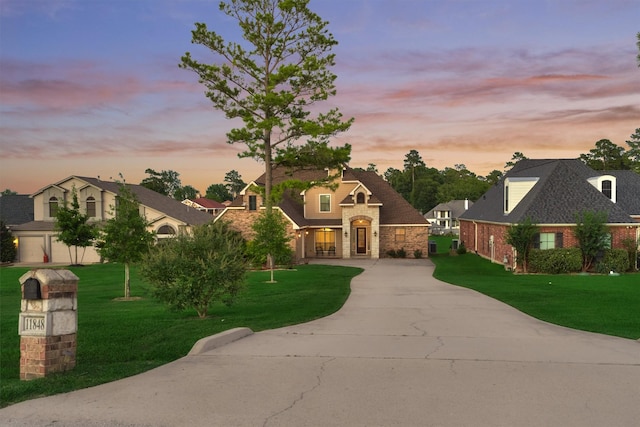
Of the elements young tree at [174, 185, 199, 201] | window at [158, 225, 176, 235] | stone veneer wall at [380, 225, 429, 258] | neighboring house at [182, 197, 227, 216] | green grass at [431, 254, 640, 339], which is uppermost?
young tree at [174, 185, 199, 201]

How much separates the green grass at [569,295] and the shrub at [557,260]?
1.26 meters

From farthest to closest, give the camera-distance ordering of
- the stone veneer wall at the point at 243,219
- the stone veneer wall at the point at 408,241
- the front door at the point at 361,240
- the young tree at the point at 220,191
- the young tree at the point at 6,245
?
the young tree at the point at 220,191 → the front door at the point at 361,240 → the stone veneer wall at the point at 408,241 → the stone veneer wall at the point at 243,219 → the young tree at the point at 6,245

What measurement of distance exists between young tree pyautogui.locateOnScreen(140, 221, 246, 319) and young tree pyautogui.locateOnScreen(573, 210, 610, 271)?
22516 mm

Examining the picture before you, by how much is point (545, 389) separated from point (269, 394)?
398 cm

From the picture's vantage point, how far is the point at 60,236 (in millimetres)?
33844

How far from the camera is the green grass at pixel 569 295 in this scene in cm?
1409

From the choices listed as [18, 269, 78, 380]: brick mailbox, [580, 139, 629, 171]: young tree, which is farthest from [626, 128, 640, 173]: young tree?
[18, 269, 78, 380]: brick mailbox

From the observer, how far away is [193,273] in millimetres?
13641

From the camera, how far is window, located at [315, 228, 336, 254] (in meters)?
44.5

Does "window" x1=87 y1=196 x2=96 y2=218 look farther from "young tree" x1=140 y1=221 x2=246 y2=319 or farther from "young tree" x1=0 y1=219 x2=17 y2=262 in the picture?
"young tree" x1=140 y1=221 x2=246 y2=319

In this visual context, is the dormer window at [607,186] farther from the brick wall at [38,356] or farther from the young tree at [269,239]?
the brick wall at [38,356]

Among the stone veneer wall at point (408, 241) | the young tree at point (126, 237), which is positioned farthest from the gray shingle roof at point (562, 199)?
the young tree at point (126, 237)

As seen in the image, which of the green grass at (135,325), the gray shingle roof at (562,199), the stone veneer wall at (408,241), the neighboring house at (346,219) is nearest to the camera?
the green grass at (135,325)

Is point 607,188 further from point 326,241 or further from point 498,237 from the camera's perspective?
point 326,241
